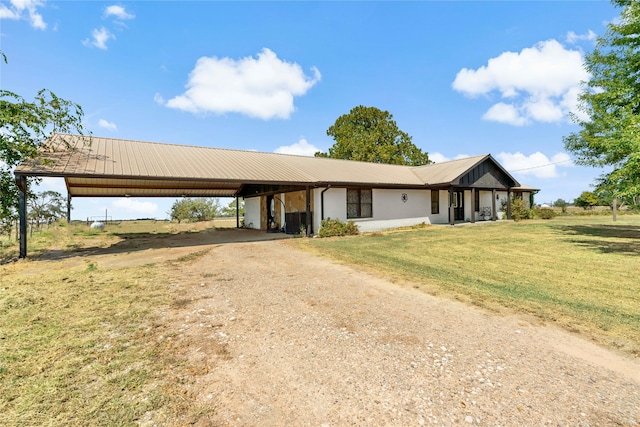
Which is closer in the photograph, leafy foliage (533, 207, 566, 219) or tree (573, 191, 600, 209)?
leafy foliage (533, 207, 566, 219)

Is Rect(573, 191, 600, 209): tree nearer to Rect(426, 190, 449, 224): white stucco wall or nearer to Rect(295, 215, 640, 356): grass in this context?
Rect(426, 190, 449, 224): white stucco wall

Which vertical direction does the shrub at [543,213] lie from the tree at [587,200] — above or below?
below

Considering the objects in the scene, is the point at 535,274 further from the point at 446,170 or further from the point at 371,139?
the point at 371,139

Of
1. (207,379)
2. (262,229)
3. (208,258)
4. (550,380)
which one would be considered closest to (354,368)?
(207,379)

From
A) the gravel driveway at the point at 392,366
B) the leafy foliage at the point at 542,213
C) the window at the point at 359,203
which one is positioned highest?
the window at the point at 359,203

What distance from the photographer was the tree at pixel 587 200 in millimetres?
39625

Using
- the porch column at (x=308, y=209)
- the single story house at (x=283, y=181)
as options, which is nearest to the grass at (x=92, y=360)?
the single story house at (x=283, y=181)

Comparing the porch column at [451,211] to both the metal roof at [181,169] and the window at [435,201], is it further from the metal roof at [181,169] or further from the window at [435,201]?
the window at [435,201]

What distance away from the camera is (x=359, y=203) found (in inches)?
663

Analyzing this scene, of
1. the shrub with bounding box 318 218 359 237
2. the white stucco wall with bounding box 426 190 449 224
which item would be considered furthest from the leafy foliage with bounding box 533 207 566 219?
the shrub with bounding box 318 218 359 237

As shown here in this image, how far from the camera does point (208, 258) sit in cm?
934

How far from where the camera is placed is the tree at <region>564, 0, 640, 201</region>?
10.2m

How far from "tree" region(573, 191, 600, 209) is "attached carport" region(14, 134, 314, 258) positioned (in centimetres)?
4463

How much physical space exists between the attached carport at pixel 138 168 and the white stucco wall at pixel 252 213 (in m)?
1.88
